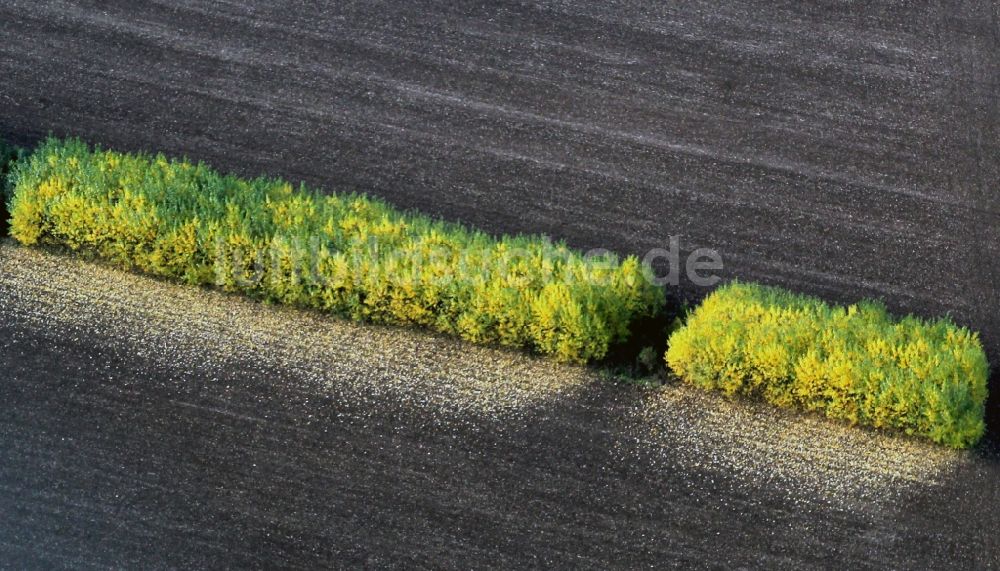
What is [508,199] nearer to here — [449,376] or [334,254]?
[334,254]

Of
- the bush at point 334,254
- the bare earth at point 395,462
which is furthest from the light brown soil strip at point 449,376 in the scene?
the bush at point 334,254

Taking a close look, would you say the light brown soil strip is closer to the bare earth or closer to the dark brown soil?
the bare earth

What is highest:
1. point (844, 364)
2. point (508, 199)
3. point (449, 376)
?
point (508, 199)

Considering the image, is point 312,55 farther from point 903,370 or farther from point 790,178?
point 903,370

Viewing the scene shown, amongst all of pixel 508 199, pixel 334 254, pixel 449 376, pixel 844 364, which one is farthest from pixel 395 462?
pixel 844 364

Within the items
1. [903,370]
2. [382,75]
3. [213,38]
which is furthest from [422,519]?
[213,38]

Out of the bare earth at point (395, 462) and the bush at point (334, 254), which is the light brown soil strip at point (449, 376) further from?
the bush at point (334, 254)

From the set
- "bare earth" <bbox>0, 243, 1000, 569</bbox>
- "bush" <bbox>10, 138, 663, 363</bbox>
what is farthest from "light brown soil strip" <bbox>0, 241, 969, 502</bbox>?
"bush" <bbox>10, 138, 663, 363</bbox>
